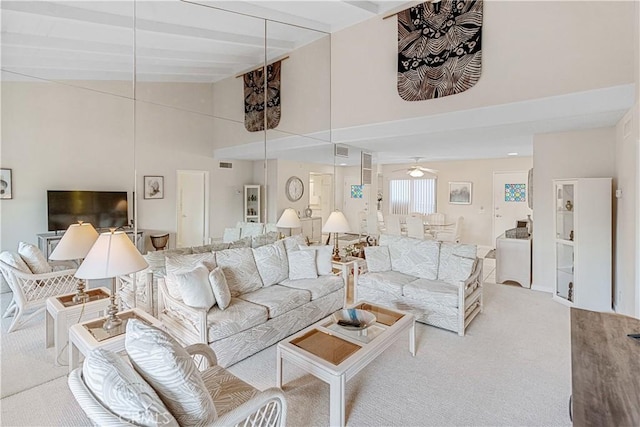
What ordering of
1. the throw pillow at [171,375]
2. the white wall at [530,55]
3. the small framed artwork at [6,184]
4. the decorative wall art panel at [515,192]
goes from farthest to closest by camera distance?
the decorative wall art panel at [515,192]
the white wall at [530,55]
the small framed artwork at [6,184]
the throw pillow at [171,375]

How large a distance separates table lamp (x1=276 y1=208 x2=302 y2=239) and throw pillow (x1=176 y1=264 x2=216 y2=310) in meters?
2.01

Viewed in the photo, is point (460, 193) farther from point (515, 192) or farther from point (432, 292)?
point (432, 292)

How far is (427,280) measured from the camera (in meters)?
3.81

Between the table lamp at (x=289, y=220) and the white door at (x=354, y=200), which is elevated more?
the white door at (x=354, y=200)

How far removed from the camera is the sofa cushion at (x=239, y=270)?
125 inches

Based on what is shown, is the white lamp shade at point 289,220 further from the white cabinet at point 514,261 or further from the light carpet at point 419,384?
the white cabinet at point 514,261

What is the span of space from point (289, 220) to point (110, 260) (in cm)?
285

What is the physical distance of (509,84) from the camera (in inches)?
149

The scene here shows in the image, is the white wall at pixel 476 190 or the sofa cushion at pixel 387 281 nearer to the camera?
the sofa cushion at pixel 387 281

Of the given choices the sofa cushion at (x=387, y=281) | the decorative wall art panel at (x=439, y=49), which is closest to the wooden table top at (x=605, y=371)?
the sofa cushion at (x=387, y=281)

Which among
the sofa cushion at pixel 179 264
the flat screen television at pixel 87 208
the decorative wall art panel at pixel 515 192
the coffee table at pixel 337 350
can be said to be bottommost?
the coffee table at pixel 337 350

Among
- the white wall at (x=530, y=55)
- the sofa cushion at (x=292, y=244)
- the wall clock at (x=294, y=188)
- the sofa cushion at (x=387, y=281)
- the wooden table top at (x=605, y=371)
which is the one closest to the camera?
the wooden table top at (x=605, y=371)

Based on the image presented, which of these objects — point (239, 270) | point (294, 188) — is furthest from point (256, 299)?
point (294, 188)

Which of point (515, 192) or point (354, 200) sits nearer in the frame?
point (354, 200)
